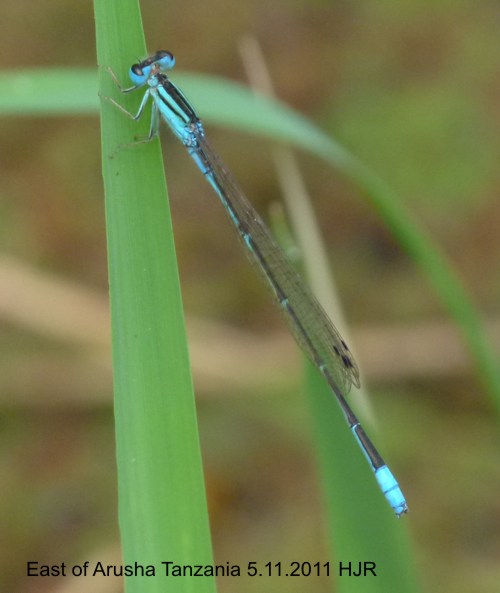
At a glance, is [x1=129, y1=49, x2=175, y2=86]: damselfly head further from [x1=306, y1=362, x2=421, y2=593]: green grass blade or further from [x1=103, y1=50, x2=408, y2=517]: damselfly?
[x1=306, y1=362, x2=421, y2=593]: green grass blade

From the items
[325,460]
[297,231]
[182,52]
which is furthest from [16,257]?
[325,460]

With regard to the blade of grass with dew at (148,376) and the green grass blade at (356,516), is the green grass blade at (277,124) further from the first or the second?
the green grass blade at (356,516)

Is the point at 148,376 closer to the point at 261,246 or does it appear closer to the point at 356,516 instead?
the point at 356,516

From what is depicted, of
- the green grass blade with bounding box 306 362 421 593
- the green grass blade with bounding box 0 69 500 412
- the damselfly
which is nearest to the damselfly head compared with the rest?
the damselfly

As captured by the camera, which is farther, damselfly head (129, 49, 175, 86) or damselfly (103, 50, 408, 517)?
damselfly (103, 50, 408, 517)

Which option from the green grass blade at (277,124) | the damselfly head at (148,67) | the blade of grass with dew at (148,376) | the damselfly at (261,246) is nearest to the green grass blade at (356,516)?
the blade of grass with dew at (148,376)

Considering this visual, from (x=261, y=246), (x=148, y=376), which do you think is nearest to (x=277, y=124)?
(x=261, y=246)

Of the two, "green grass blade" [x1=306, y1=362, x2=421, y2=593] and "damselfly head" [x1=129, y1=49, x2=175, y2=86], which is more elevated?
"damselfly head" [x1=129, y1=49, x2=175, y2=86]

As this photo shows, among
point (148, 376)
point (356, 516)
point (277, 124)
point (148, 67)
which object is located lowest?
point (356, 516)
